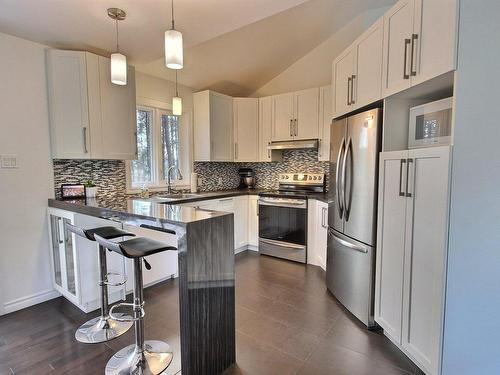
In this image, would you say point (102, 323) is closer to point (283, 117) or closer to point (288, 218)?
point (288, 218)

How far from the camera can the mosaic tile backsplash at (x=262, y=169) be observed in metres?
4.10

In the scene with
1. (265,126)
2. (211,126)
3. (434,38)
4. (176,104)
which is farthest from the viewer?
(265,126)

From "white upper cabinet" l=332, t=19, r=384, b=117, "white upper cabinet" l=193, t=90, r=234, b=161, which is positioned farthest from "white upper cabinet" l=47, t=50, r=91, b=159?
"white upper cabinet" l=332, t=19, r=384, b=117

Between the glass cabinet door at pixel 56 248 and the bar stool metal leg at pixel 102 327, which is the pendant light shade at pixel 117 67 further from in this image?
the glass cabinet door at pixel 56 248

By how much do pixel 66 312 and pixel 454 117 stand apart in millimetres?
3204

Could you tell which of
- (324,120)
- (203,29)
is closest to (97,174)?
(203,29)

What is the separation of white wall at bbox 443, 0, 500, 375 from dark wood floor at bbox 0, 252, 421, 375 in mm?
523

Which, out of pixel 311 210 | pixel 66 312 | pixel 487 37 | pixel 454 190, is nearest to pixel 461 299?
pixel 454 190

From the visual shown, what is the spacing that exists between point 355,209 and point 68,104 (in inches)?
107

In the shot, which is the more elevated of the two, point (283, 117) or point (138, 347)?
point (283, 117)

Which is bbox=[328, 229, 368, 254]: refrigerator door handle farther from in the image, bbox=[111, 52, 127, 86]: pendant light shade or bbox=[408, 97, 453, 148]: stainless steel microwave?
bbox=[111, 52, 127, 86]: pendant light shade

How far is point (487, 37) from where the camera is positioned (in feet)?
4.26

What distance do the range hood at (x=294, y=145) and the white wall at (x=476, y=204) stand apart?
2.38m

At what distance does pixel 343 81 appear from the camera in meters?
2.55
